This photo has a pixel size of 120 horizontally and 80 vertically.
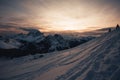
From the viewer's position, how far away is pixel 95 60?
39.0 feet

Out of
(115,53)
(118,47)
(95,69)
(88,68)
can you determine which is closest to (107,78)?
(95,69)

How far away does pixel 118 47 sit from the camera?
39.7 ft

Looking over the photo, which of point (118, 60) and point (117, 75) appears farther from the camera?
point (118, 60)

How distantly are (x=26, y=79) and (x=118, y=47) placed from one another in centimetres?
875

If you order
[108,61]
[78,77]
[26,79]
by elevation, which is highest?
[108,61]

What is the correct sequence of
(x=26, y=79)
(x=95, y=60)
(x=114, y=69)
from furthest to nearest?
(x=26, y=79) → (x=95, y=60) → (x=114, y=69)

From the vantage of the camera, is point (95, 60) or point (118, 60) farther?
point (95, 60)

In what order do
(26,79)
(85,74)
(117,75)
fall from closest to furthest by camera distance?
1. (117,75)
2. (85,74)
3. (26,79)

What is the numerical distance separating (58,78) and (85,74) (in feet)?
7.98

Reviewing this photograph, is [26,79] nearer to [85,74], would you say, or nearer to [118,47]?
[85,74]

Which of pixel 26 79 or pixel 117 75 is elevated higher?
pixel 117 75

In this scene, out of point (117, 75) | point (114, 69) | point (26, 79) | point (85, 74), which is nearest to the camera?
point (117, 75)

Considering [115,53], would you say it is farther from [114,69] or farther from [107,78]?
[107,78]

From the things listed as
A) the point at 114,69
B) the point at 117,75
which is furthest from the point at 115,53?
the point at 117,75
